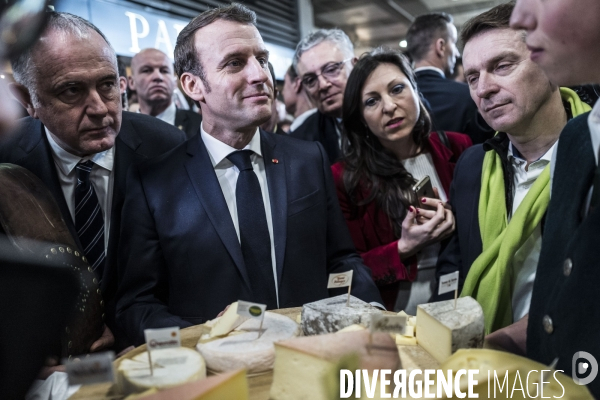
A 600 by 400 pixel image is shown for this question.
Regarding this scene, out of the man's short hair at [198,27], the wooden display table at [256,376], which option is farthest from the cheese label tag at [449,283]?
the man's short hair at [198,27]

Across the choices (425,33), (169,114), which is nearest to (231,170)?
(425,33)

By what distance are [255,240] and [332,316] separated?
574 mm

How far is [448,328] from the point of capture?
3.82 feet

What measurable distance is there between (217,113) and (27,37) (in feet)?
3.76

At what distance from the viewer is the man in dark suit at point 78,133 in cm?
186

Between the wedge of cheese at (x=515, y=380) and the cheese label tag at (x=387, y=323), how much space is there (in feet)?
0.48

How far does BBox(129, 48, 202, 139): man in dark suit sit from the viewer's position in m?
4.14

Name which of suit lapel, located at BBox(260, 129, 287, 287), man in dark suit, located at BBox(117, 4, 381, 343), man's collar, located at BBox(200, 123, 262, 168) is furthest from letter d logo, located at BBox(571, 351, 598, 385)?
man's collar, located at BBox(200, 123, 262, 168)

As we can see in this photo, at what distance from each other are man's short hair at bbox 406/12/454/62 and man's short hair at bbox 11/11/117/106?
2520mm

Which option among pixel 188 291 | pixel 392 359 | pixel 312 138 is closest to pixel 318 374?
pixel 392 359

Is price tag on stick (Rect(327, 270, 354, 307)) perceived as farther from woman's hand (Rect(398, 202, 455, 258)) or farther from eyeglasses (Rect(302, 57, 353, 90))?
eyeglasses (Rect(302, 57, 353, 90))

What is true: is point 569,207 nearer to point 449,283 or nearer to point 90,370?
point 449,283

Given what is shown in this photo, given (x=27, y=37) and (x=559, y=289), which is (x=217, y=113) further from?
(x=559, y=289)

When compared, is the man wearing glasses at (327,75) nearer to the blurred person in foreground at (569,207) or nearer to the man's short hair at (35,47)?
the man's short hair at (35,47)
